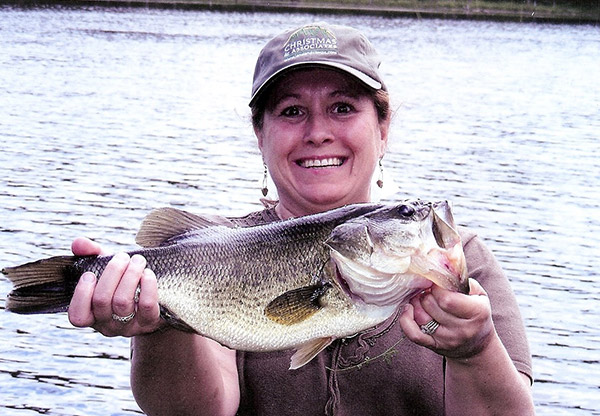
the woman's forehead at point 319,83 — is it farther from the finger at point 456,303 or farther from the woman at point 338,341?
the finger at point 456,303

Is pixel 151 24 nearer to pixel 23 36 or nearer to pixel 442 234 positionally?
pixel 23 36

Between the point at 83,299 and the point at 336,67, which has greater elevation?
the point at 336,67

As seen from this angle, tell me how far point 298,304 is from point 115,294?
1.99ft

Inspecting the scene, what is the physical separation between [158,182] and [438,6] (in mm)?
56089

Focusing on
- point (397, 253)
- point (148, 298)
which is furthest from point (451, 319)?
point (148, 298)

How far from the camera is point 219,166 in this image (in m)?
15.9

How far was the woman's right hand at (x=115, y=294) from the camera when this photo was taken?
121 inches

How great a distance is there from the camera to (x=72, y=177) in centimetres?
1473

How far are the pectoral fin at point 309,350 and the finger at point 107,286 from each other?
65 cm

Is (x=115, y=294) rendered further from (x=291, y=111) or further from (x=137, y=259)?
(x=291, y=111)

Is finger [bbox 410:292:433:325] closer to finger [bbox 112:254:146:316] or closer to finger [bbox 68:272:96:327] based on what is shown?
finger [bbox 112:254:146:316]

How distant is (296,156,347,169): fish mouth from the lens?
394 centimetres

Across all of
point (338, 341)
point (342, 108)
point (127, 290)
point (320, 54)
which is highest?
point (320, 54)

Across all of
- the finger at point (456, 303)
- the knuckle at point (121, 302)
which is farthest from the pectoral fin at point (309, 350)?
the knuckle at point (121, 302)
